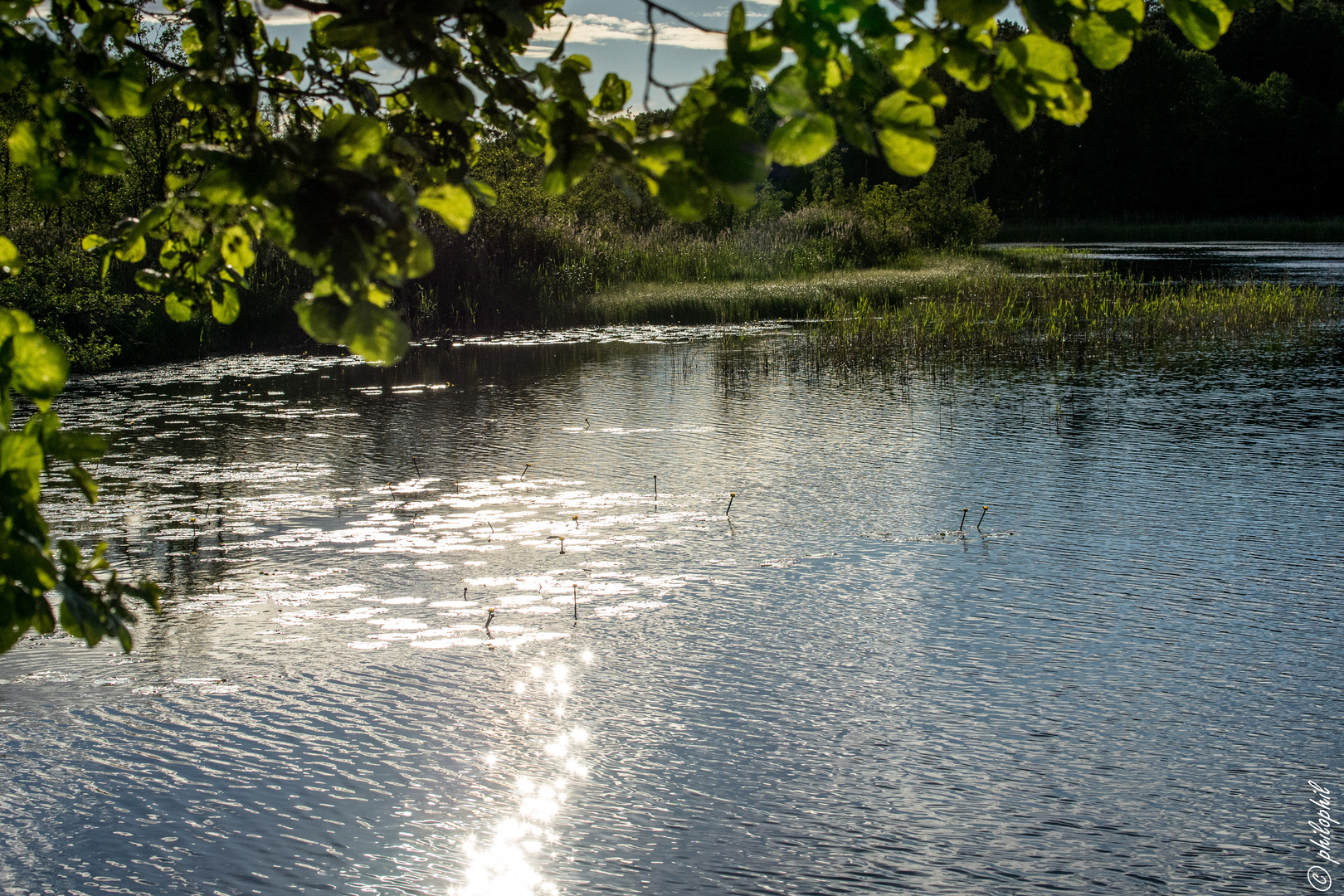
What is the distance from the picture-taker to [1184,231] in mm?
59719

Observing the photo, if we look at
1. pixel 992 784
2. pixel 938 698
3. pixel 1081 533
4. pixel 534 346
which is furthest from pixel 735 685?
pixel 534 346

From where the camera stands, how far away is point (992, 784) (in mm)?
3439

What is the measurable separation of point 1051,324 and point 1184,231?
50.6 metres

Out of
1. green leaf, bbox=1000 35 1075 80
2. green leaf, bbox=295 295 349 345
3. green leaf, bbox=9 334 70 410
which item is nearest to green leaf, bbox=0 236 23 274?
green leaf, bbox=9 334 70 410

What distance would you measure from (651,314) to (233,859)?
55.6ft

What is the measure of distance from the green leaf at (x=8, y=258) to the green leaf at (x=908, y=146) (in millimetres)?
1365

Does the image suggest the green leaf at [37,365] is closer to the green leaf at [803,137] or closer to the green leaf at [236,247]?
the green leaf at [236,247]

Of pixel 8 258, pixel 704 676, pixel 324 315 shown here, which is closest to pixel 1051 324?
pixel 704 676

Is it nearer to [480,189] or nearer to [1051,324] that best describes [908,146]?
[480,189]

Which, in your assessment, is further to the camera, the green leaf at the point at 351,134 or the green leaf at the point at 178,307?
the green leaf at the point at 178,307

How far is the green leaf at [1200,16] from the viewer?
A: 1729mm

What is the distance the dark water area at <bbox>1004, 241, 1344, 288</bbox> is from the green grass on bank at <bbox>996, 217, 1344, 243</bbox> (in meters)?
3.73

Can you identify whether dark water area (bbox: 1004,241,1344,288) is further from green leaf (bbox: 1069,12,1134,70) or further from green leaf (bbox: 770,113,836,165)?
green leaf (bbox: 770,113,836,165)

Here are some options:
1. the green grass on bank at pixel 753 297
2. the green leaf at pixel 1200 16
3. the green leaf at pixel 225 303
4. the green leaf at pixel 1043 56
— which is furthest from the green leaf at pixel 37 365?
the green grass on bank at pixel 753 297
